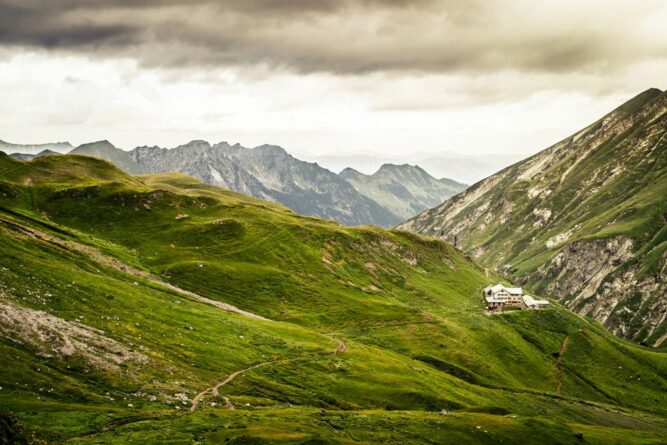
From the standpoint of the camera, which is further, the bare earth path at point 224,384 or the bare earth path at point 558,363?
the bare earth path at point 558,363

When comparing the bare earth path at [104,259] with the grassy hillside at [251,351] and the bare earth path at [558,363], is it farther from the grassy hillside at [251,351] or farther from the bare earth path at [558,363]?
the bare earth path at [558,363]

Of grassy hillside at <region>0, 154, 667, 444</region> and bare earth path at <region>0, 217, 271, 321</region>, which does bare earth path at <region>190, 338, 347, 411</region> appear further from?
bare earth path at <region>0, 217, 271, 321</region>

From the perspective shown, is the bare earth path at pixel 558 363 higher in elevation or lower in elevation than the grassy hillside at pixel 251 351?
lower

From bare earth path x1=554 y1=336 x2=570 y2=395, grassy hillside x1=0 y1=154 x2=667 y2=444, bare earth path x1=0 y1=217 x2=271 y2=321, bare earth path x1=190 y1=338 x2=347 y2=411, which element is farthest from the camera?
bare earth path x1=554 y1=336 x2=570 y2=395

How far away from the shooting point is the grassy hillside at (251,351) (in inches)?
2339

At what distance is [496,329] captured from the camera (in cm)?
16750

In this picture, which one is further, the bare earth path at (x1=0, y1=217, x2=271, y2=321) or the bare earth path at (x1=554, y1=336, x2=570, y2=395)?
the bare earth path at (x1=554, y1=336, x2=570, y2=395)

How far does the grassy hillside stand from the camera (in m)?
59.4

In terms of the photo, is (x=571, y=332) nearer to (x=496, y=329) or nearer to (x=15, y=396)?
(x=496, y=329)

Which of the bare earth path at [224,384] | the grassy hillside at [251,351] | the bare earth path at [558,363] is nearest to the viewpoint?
the grassy hillside at [251,351]

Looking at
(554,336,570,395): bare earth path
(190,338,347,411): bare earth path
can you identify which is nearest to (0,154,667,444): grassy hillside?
(190,338,347,411): bare earth path

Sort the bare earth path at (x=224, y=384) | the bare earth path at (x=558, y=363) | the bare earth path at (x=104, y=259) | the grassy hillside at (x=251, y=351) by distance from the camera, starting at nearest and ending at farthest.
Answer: the grassy hillside at (x=251, y=351) < the bare earth path at (x=224, y=384) < the bare earth path at (x=104, y=259) < the bare earth path at (x=558, y=363)

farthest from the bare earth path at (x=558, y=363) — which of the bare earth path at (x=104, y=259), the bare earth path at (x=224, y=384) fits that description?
the bare earth path at (x=104, y=259)

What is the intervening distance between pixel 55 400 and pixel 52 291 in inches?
1244
